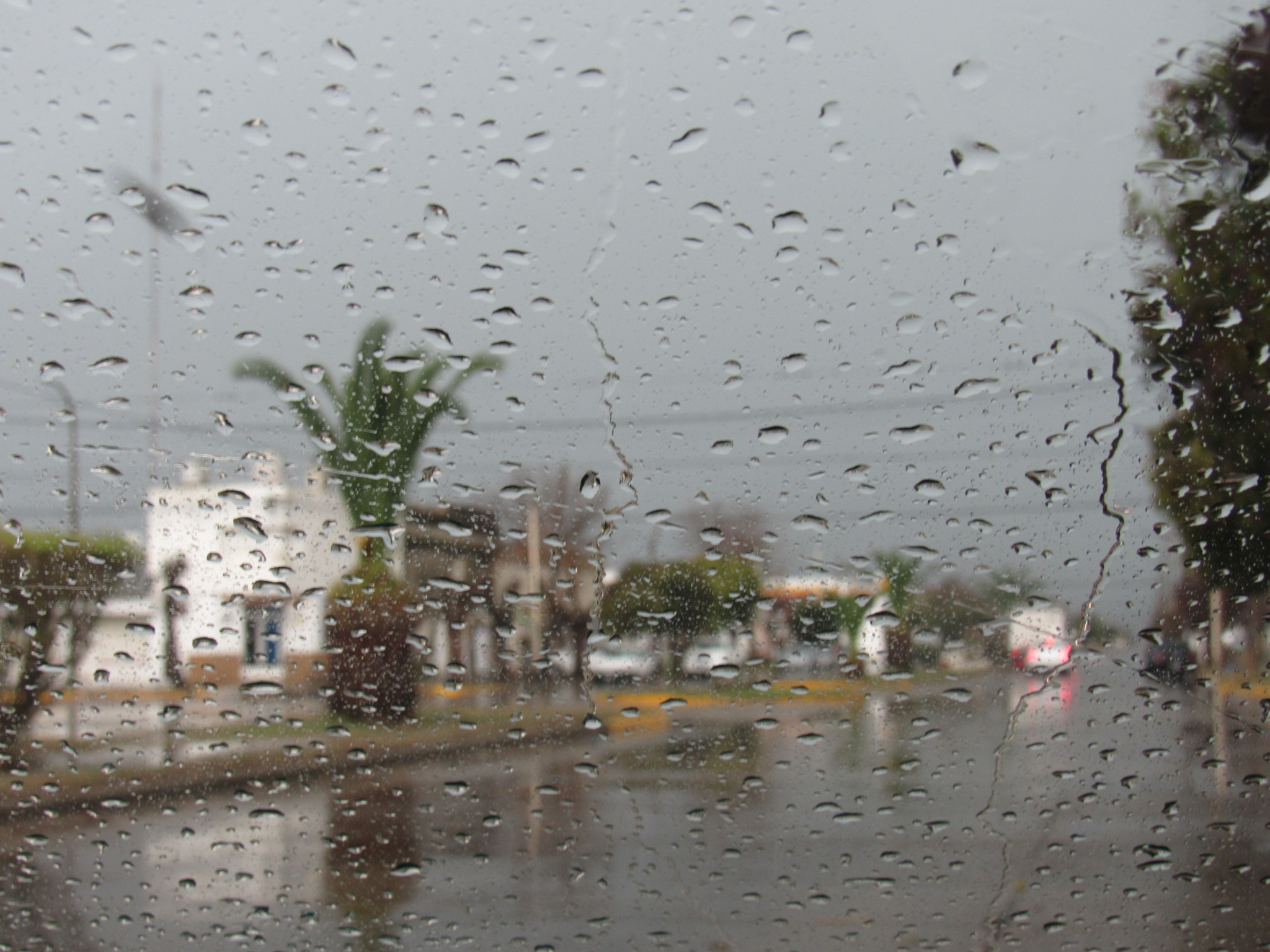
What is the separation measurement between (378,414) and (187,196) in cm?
61

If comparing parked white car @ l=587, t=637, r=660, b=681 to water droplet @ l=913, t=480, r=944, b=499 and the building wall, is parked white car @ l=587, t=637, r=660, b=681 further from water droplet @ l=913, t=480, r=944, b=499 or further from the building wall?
water droplet @ l=913, t=480, r=944, b=499

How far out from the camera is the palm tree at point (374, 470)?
6.70ft

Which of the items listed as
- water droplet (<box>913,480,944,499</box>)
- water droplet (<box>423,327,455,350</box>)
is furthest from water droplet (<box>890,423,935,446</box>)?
water droplet (<box>423,327,455,350</box>)

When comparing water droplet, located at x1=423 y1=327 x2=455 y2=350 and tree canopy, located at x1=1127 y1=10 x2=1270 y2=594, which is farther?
tree canopy, located at x1=1127 y1=10 x2=1270 y2=594

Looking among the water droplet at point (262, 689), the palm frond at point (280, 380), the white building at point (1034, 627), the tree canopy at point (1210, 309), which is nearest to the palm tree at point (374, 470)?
the palm frond at point (280, 380)

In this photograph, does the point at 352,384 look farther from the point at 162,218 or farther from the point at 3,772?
the point at 3,772

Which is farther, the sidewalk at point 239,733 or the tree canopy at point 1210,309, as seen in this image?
the tree canopy at point 1210,309

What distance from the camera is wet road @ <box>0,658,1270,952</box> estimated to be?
2.04 meters

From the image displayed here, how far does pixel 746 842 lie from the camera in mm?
2105

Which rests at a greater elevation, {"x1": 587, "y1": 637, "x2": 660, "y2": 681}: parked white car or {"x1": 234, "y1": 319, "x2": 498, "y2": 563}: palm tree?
{"x1": 234, "y1": 319, "x2": 498, "y2": 563}: palm tree

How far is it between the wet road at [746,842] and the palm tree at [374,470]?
20cm

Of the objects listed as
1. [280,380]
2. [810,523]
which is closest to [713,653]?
[810,523]

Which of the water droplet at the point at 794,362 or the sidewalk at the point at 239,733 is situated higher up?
the water droplet at the point at 794,362

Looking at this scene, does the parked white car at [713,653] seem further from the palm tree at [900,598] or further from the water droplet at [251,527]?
the water droplet at [251,527]
